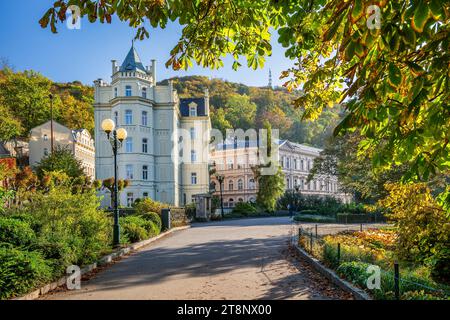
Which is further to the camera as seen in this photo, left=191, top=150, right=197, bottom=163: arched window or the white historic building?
left=191, top=150, right=197, bottom=163: arched window

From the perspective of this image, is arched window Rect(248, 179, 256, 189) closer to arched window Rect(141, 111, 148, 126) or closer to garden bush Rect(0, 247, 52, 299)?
arched window Rect(141, 111, 148, 126)

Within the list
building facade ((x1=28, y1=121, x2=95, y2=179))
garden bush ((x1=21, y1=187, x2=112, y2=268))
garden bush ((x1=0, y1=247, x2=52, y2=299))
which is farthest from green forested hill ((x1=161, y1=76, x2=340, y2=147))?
garden bush ((x1=0, y1=247, x2=52, y2=299))

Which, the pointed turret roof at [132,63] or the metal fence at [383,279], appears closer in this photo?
the metal fence at [383,279]

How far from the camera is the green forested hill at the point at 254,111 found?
81438mm

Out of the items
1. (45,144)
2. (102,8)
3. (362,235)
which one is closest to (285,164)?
(45,144)

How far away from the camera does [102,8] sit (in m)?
4.55

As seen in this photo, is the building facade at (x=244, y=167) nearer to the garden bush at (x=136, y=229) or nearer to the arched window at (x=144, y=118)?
the arched window at (x=144, y=118)

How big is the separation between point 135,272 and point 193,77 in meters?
79.2

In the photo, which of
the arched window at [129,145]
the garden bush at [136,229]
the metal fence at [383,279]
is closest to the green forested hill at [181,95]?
the arched window at [129,145]

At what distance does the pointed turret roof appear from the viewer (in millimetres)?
46344

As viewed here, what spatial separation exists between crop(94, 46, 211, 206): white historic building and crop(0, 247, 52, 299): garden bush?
36905 mm

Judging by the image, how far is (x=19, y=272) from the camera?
7719 millimetres

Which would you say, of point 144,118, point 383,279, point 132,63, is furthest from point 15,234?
point 132,63

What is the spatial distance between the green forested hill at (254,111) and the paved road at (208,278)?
211 feet
